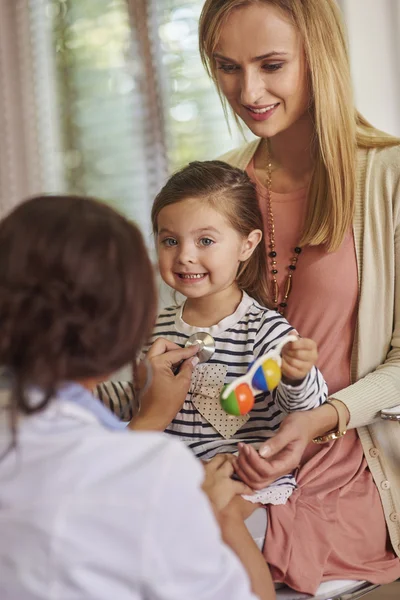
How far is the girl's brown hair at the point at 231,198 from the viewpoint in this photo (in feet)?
5.53

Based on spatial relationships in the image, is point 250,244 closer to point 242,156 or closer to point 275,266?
point 275,266

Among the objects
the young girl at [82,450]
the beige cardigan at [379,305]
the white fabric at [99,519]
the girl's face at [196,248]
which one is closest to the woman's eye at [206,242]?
the girl's face at [196,248]

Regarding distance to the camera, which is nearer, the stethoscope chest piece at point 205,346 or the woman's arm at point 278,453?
the woman's arm at point 278,453

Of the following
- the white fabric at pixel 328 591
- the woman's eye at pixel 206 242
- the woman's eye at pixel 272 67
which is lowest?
the white fabric at pixel 328 591

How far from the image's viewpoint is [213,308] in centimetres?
174

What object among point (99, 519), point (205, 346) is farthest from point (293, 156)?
point (99, 519)

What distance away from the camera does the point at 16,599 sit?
0.91 meters

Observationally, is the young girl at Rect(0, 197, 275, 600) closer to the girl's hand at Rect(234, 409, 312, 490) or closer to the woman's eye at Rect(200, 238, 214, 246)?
the girl's hand at Rect(234, 409, 312, 490)

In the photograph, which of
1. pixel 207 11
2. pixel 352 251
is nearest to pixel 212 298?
pixel 352 251

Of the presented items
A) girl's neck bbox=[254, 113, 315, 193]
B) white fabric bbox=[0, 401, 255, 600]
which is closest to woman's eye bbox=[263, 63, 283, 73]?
girl's neck bbox=[254, 113, 315, 193]

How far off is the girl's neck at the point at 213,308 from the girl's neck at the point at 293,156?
1.02 ft

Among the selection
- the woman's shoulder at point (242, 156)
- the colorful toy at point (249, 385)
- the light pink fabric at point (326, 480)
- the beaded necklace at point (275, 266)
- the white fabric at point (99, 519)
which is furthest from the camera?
the woman's shoulder at point (242, 156)

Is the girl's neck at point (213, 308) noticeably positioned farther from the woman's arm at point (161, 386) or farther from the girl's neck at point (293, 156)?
the girl's neck at point (293, 156)

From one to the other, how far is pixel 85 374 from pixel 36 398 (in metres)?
0.07
